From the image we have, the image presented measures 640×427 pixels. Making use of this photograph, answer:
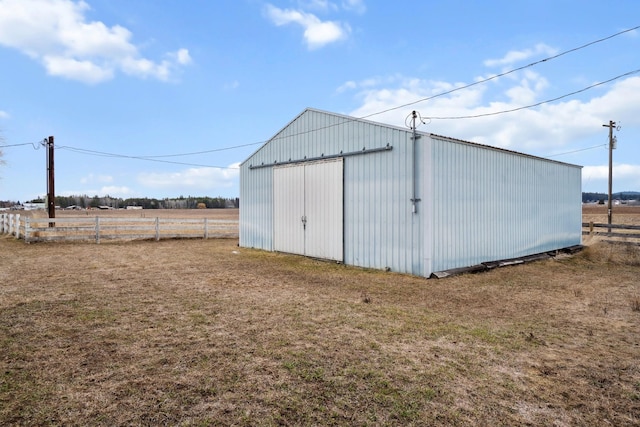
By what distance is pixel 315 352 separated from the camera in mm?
4625

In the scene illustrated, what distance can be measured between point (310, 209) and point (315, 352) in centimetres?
902

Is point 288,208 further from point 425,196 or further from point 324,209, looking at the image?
point 425,196

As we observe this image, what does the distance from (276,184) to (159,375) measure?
11.4 m

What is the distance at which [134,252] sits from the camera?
1510 centimetres

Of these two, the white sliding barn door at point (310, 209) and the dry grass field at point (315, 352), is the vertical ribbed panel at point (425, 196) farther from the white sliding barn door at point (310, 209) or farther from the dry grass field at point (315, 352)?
the dry grass field at point (315, 352)

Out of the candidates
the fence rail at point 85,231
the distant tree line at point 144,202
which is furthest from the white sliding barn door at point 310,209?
the distant tree line at point 144,202

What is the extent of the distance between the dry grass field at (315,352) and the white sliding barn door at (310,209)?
138 inches

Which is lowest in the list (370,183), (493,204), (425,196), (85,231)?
(85,231)

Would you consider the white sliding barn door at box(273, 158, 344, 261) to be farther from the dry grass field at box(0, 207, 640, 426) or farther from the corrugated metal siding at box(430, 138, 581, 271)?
the dry grass field at box(0, 207, 640, 426)

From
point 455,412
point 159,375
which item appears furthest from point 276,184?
point 455,412

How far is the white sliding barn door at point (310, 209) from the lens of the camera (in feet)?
41.1

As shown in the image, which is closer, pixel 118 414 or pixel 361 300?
pixel 118 414

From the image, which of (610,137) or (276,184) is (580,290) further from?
(610,137)

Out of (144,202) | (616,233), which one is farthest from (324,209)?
(144,202)
